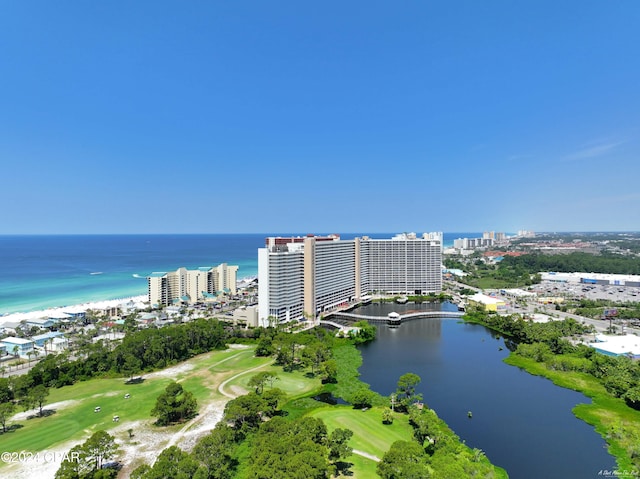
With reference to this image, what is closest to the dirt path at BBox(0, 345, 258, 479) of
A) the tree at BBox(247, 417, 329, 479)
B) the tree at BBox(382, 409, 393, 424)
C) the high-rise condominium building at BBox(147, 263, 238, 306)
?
the tree at BBox(247, 417, 329, 479)

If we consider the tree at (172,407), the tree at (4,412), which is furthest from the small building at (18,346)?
the tree at (172,407)

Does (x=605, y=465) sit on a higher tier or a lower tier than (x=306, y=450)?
lower

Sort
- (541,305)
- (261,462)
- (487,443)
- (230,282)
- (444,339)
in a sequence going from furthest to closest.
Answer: (230,282)
(541,305)
(444,339)
(487,443)
(261,462)

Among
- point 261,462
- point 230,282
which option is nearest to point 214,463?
point 261,462

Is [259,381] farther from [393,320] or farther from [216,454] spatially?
[393,320]

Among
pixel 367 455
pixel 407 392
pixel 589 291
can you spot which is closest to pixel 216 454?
pixel 367 455

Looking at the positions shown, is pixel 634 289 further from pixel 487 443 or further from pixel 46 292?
pixel 46 292

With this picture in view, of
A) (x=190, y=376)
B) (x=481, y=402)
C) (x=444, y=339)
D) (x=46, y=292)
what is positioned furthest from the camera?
(x=46, y=292)
